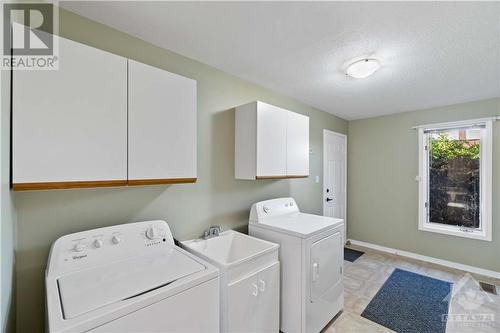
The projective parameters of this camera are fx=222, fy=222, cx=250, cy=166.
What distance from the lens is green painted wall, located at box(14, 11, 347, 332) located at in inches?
50.0

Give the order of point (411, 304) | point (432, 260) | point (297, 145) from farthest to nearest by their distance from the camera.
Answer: point (432, 260) → point (297, 145) → point (411, 304)

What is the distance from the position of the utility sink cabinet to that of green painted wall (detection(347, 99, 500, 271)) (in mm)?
2959

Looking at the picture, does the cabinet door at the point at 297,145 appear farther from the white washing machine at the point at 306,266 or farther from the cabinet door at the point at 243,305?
the cabinet door at the point at 243,305

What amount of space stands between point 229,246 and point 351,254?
264cm

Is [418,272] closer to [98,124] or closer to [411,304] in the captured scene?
[411,304]

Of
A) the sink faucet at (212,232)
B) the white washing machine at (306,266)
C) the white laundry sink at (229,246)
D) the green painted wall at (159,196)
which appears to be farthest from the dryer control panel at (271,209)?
the sink faucet at (212,232)

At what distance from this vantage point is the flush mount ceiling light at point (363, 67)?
191 centimetres

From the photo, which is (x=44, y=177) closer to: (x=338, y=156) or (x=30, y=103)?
(x=30, y=103)

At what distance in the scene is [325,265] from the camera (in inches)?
81.2

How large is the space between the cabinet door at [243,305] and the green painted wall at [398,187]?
3.20 meters

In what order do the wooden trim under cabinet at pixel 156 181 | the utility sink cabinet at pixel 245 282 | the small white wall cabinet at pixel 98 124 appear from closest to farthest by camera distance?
the small white wall cabinet at pixel 98 124
the wooden trim under cabinet at pixel 156 181
the utility sink cabinet at pixel 245 282

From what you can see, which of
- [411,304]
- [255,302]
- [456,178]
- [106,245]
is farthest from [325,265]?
[456,178]

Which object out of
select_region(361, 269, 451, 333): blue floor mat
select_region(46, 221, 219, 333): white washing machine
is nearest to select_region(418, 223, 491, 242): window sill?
select_region(361, 269, 451, 333): blue floor mat

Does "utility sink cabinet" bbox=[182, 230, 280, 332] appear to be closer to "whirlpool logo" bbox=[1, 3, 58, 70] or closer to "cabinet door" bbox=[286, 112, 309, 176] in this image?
"cabinet door" bbox=[286, 112, 309, 176]
